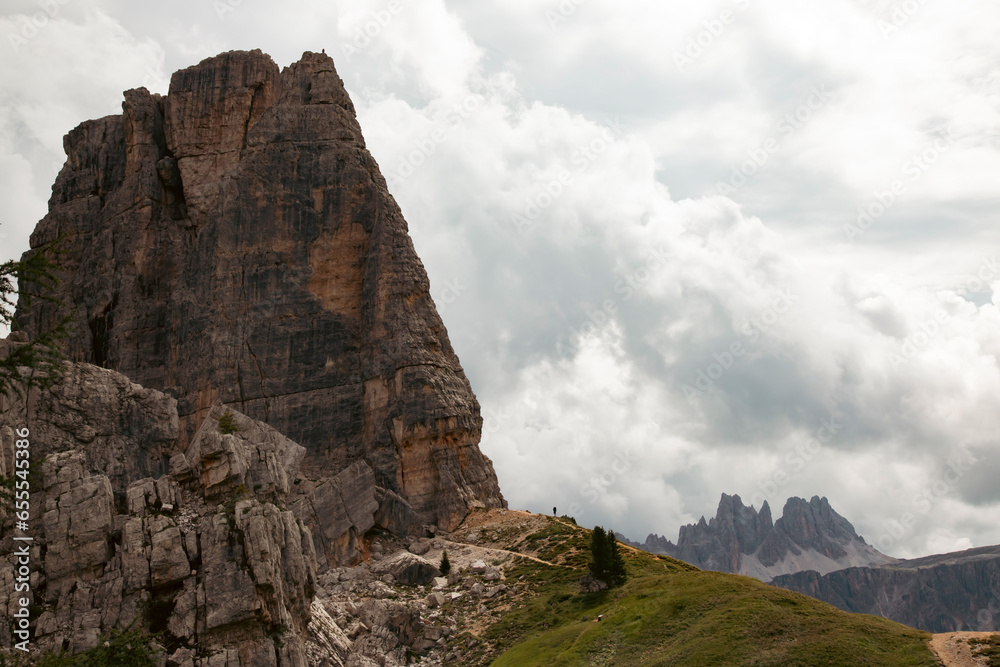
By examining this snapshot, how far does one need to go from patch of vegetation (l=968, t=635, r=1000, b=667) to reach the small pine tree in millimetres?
27262

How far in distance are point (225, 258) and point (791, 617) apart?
229 feet

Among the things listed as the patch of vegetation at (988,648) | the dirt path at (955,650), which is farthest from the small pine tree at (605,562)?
the patch of vegetation at (988,648)

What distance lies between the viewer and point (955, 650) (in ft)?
157

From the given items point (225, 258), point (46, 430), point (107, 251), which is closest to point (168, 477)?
point (46, 430)

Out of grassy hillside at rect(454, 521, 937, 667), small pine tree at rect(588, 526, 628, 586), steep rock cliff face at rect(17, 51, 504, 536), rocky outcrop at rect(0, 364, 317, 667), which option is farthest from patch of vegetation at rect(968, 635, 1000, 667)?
steep rock cliff face at rect(17, 51, 504, 536)

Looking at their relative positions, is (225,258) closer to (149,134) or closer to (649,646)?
(149,134)

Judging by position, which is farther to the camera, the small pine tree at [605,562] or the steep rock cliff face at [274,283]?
the steep rock cliff face at [274,283]

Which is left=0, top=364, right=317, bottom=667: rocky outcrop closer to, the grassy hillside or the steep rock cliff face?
the grassy hillside

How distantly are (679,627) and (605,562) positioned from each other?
13.3 m

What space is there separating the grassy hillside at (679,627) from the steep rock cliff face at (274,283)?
21.3m

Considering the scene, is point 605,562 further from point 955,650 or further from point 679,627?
point 955,650

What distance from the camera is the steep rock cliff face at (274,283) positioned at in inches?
3661

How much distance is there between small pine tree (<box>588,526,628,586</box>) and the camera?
230ft

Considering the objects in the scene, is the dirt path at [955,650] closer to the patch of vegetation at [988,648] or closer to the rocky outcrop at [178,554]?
the patch of vegetation at [988,648]
